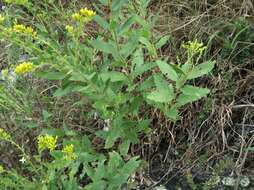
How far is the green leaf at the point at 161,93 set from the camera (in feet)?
5.89

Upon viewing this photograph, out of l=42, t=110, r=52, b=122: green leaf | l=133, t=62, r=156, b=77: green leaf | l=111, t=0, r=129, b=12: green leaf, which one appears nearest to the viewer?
l=111, t=0, r=129, b=12: green leaf

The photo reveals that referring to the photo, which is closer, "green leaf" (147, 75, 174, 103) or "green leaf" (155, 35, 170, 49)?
"green leaf" (147, 75, 174, 103)

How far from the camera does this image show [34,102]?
2.23 meters

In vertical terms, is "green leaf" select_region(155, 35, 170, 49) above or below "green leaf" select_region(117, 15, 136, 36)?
below

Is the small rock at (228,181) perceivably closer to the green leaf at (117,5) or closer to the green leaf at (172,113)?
the green leaf at (172,113)

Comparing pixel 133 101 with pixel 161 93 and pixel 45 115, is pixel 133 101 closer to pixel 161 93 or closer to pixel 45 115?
pixel 161 93

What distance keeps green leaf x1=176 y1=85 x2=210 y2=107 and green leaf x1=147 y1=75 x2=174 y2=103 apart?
0.04 meters

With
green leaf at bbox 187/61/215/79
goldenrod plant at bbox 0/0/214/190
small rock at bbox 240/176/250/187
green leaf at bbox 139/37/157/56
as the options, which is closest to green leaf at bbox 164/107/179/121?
goldenrod plant at bbox 0/0/214/190

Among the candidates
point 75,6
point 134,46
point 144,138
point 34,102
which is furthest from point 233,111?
point 75,6

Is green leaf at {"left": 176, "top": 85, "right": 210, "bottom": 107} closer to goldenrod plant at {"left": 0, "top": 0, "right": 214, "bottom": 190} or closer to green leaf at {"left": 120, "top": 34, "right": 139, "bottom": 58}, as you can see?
goldenrod plant at {"left": 0, "top": 0, "right": 214, "bottom": 190}

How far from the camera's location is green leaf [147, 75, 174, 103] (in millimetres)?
1796

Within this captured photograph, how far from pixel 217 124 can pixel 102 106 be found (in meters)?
0.51

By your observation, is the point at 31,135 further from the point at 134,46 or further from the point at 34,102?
the point at 134,46

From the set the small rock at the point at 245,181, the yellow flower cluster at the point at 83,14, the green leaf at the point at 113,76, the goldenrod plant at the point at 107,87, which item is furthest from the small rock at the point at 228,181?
the yellow flower cluster at the point at 83,14
